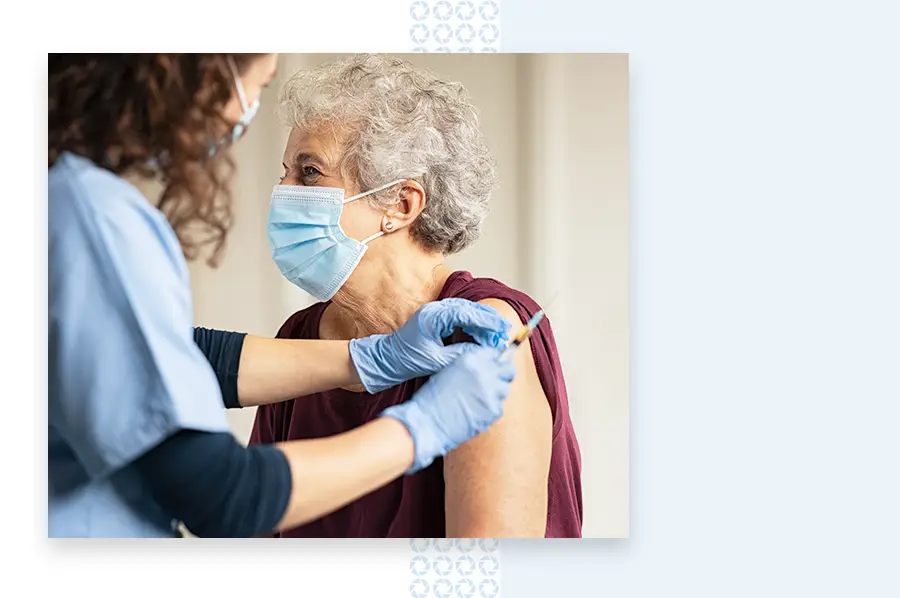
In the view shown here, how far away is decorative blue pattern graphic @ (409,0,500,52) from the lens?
6.07 ft

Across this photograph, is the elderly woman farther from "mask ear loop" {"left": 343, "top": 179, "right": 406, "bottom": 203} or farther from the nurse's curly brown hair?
the nurse's curly brown hair

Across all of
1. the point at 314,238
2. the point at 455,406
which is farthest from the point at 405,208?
the point at 455,406

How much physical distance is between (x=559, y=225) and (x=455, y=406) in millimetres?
435

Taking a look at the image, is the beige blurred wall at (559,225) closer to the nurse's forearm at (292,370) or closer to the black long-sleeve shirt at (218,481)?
the nurse's forearm at (292,370)

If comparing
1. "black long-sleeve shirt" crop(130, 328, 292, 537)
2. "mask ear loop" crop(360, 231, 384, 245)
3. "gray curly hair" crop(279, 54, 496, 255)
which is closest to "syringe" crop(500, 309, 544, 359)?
"gray curly hair" crop(279, 54, 496, 255)

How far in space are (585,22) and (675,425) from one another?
2.58 ft

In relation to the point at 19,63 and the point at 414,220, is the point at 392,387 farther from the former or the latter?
the point at 19,63

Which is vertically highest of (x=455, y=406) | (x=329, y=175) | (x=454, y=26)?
(x=454, y=26)

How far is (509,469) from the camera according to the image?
1668mm

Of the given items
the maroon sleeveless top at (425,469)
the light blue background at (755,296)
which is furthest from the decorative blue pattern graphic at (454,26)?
the maroon sleeveless top at (425,469)

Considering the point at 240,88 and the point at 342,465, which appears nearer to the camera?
the point at 342,465

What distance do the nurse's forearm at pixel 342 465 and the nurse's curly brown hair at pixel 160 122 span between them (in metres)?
0.47

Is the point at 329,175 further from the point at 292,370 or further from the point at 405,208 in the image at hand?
the point at 292,370

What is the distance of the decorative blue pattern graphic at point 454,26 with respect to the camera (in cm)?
185
